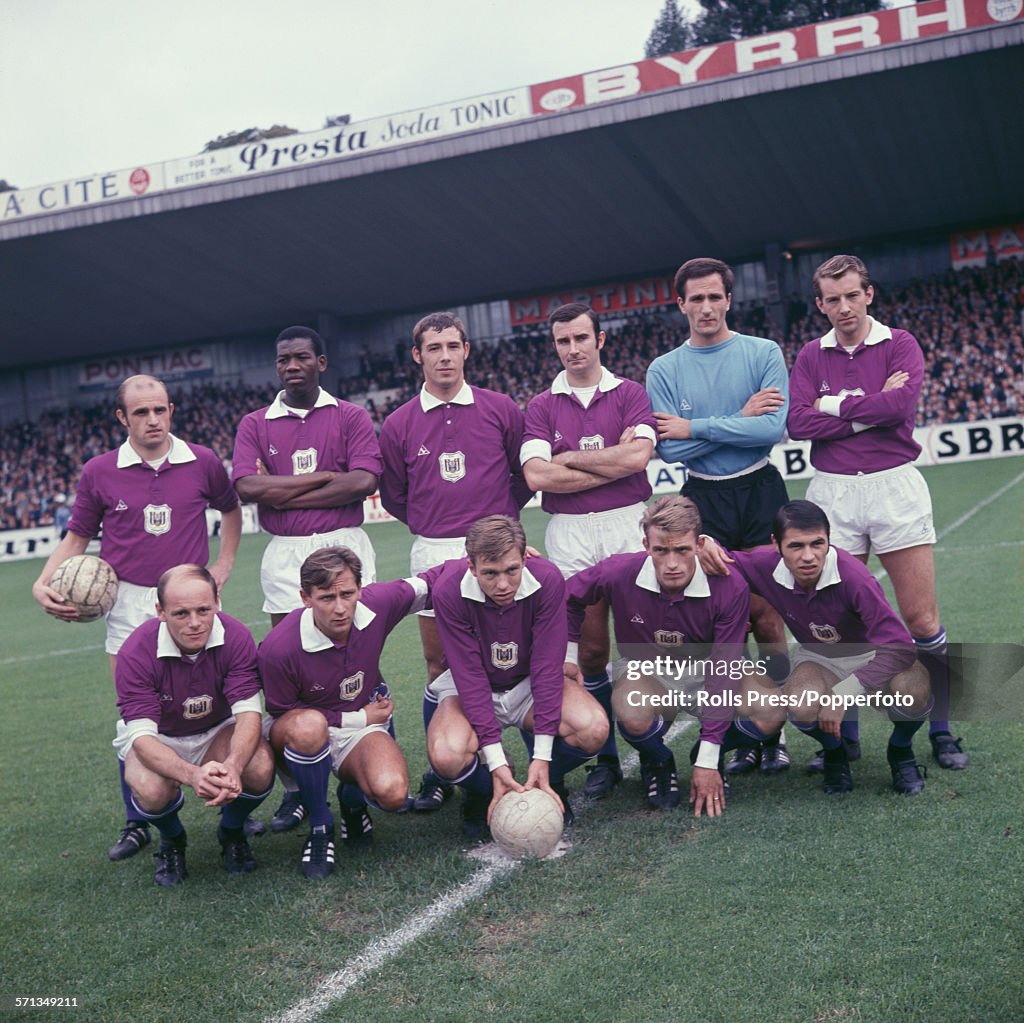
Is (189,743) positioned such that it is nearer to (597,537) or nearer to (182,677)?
(182,677)

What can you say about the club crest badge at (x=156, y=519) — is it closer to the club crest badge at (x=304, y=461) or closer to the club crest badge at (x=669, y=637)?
the club crest badge at (x=304, y=461)

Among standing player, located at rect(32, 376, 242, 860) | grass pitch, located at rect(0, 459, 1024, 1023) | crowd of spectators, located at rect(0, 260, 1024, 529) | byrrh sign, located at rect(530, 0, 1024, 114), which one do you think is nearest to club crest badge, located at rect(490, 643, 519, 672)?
grass pitch, located at rect(0, 459, 1024, 1023)

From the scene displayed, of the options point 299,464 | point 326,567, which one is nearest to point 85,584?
point 299,464

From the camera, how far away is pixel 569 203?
2456 centimetres

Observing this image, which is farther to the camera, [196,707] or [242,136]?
[242,136]

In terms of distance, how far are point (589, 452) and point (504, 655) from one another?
3.13 feet

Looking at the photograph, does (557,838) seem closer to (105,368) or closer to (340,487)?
(340,487)

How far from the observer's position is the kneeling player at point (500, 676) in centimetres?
405

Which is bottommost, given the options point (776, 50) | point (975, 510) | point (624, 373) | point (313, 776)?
point (313, 776)

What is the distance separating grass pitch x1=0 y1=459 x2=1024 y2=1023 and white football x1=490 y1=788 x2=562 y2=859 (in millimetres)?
94

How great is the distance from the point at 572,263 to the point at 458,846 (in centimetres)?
2672

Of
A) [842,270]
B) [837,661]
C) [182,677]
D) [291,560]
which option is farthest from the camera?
[291,560]

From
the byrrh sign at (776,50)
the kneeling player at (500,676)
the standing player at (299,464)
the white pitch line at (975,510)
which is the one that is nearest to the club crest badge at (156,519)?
the standing player at (299,464)

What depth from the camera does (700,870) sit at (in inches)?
145
